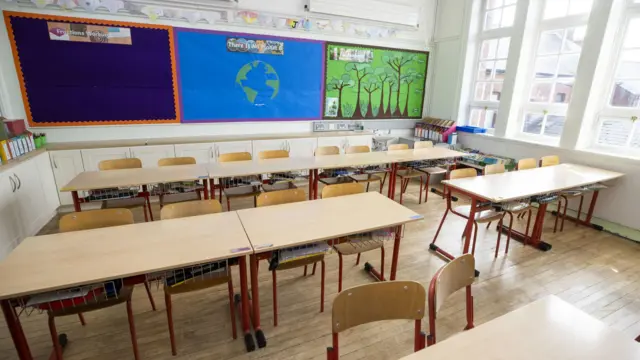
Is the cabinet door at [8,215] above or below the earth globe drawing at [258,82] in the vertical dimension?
below

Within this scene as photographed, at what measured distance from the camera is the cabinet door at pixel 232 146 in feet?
15.0

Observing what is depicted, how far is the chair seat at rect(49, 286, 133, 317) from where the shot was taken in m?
1.62

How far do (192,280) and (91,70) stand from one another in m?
3.65

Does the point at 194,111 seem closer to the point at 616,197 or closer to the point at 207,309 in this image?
the point at 207,309

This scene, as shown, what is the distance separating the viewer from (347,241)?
7.22ft

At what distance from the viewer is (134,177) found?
9.83ft

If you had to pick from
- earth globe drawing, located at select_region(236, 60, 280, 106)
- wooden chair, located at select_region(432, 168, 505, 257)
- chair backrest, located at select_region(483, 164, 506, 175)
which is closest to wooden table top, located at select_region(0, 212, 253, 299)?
wooden chair, located at select_region(432, 168, 505, 257)

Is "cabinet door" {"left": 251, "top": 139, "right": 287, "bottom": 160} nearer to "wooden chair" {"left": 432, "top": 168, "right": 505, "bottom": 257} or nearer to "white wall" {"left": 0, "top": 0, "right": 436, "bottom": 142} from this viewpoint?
"white wall" {"left": 0, "top": 0, "right": 436, "bottom": 142}

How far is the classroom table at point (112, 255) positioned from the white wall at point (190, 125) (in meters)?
2.97

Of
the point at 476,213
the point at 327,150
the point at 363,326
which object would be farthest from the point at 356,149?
the point at 363,326

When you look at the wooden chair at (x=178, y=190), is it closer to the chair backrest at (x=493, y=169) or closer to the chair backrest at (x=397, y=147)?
the chair backrest at (x=397, y=147)

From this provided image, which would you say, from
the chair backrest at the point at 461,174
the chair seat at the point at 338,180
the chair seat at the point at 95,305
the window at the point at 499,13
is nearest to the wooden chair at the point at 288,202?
the chair seat at the point at 95,305

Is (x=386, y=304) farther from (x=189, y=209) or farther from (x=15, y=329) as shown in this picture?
(x=15, y=329)

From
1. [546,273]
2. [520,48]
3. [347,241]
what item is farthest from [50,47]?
[520,48]
